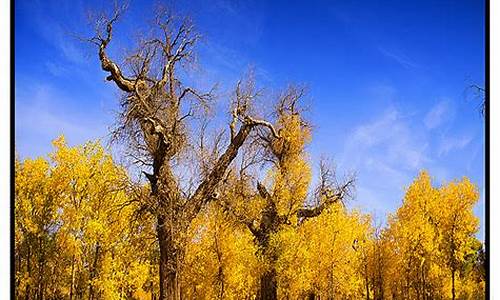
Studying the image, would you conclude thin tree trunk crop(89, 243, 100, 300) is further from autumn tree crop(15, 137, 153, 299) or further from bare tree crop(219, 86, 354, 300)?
bare tree crop(219, 86, 354, 300)

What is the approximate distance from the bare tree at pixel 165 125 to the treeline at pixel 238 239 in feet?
0.46

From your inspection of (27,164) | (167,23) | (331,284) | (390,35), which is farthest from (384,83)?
(27,164)

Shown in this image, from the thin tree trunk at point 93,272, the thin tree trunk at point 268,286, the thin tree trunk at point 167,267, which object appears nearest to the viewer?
the thin tree trunk at point 167,267

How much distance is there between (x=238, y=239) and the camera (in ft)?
20.8

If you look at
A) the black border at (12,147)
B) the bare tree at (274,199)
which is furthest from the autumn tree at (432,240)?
the black border at (12,147)

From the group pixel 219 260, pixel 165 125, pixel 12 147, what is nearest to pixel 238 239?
pixel 219 260

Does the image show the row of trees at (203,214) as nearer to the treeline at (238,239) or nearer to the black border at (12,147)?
the treeline at (238,239)

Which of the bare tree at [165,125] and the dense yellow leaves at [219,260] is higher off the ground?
the bare tree at [165,125]

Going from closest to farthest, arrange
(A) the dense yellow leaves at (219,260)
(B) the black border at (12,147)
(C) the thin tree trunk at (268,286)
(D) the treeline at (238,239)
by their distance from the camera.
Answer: (B) the black border at (12,147) < (D) the treeline at (238,239) < (A) the dense yellow leaves at (219,260) < (C) the thin tree trunk at (268,286)

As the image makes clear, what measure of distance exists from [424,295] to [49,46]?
4.66 m

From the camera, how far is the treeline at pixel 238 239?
18.9ft

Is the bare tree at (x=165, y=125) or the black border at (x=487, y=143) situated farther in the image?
the bare tree at (x=165, y=125)

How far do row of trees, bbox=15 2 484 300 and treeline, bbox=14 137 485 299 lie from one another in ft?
0.05

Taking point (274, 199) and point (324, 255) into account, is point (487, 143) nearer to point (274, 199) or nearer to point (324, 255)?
point (274, 199)
